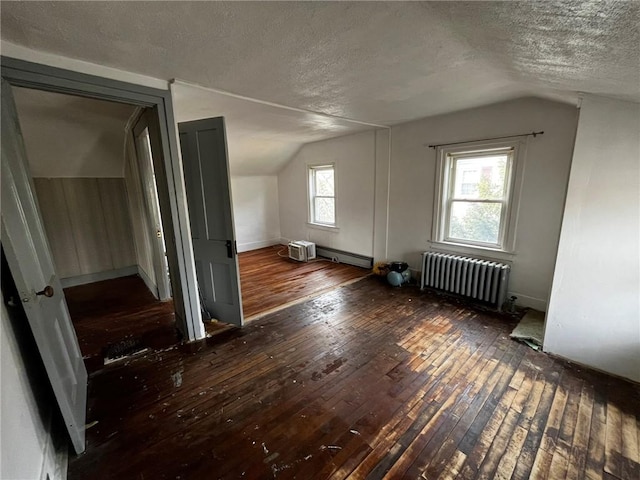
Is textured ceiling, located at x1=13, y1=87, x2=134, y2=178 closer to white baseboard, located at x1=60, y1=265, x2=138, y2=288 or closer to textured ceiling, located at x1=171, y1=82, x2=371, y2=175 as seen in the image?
textured ceiling, located at x1=171, y1=82, x2=371, y2=175

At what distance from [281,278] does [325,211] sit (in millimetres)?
1831

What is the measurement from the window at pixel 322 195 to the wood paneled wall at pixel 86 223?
3314 millimetres

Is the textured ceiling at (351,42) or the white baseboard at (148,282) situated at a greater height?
the textured ceiling at (351,42)

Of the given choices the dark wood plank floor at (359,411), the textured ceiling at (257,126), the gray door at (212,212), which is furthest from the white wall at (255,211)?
the dark wood plank floor at (359,411)

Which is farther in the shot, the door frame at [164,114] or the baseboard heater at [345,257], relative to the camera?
the baseboard heater at [345,257]

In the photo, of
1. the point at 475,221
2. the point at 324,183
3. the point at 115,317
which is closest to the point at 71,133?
the point at 115,317

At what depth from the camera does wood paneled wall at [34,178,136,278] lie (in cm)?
389

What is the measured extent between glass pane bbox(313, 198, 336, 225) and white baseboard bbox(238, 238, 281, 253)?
1461 millimetres

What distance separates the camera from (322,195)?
558cm

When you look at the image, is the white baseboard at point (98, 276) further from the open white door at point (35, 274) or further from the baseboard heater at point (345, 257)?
the baseboard heater at point (345, 257)

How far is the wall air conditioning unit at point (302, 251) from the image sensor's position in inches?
211

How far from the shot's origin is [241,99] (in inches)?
100

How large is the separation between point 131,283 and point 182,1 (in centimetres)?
430

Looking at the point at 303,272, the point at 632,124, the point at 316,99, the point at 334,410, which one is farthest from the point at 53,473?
the point at 632,124
